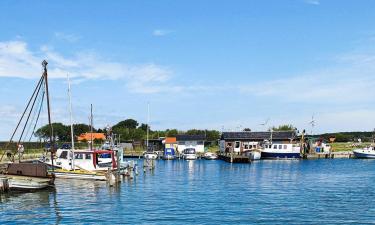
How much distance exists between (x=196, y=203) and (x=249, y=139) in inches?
3772

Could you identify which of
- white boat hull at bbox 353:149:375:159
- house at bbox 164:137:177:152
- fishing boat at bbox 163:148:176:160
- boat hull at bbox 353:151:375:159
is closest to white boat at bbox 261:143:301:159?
boat hull at bbox 353:151:375:159

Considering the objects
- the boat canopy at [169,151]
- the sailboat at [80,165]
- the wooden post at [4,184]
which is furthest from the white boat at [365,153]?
the wooden post at [4,184]

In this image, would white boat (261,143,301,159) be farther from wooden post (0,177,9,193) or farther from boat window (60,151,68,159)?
wooden post (0,177,9,193)

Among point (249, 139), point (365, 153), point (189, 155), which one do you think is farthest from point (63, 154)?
point (365, 153)

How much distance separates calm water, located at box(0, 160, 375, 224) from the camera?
3662 centimetres

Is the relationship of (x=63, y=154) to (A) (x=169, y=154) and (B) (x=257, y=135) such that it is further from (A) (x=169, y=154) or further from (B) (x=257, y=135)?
(B) (x=257, y=135)

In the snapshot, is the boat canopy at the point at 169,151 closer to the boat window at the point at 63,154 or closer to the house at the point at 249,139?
the house at the point at 249,139

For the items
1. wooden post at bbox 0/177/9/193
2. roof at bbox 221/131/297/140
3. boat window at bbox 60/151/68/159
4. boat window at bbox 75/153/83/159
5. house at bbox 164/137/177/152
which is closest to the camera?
wooden post at bbox 0/177/9/193

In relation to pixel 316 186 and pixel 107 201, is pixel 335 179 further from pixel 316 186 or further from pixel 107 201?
pixel 107 201

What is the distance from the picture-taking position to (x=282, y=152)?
12006 centimetres

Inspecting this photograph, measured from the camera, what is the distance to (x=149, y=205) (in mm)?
42562

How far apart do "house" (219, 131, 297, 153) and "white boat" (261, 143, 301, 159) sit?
12499 mm

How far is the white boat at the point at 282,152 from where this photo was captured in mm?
119938

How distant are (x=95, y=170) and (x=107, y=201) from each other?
62.4 ft
